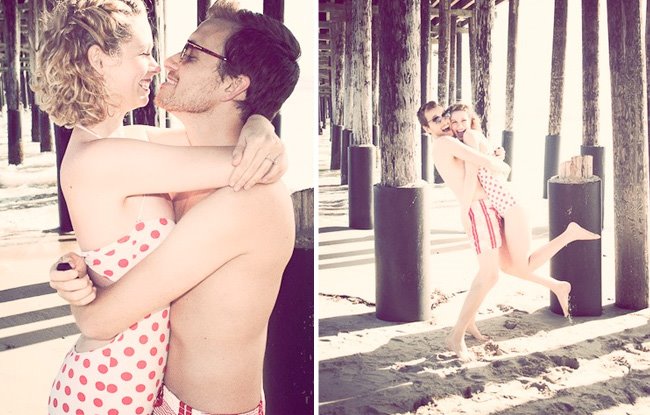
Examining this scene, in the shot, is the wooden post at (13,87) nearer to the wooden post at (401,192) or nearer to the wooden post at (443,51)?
the wooden post at (443,51)

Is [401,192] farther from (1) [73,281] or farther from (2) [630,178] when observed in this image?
(1) [73,281]

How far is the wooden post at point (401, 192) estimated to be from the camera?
12.5 feet

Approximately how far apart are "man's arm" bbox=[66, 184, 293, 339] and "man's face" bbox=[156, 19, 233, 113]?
0.83 ft

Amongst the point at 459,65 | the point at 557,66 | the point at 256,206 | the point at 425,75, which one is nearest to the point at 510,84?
the point at 557,66

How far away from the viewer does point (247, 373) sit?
156cm

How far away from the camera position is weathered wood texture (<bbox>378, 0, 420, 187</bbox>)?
12.5 feet

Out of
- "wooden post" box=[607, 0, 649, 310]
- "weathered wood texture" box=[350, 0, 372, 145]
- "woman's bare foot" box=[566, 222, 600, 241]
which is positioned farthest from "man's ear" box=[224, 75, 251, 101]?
"weathered wood texture" box=[350, 0, 372, 145]

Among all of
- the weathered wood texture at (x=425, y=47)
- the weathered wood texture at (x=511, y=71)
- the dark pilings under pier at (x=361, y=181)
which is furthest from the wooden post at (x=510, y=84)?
the weathered wood texture at (x=425, y=47)

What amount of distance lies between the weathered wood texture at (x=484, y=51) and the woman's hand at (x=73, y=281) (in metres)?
3.04

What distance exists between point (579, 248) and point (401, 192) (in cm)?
92

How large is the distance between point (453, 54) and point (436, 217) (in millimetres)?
5243

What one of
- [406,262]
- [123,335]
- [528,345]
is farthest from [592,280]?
[123,335]

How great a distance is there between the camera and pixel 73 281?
1.32 meters

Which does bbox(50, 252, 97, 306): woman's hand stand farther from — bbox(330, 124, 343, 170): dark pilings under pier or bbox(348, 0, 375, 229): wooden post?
bbox(330, 124, 343, 170): dark pilings under pier
